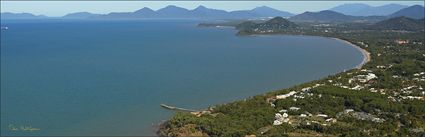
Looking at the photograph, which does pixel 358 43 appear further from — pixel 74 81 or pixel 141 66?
pixel 74 81

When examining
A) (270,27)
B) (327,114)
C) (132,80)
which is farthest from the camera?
(270,27)

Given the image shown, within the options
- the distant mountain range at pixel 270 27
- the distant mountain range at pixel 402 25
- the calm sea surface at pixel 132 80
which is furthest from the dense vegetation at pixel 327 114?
the distant mountain range at pixel 270 27

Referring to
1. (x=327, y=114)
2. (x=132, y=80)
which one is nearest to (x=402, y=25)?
(x=132, y=80)

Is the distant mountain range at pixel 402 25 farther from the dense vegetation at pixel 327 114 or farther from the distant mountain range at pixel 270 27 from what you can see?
the dense vegetation at pixel 327 114

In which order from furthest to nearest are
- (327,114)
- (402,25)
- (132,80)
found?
1. (402,25)
2. (132,80)
3. (327,114)

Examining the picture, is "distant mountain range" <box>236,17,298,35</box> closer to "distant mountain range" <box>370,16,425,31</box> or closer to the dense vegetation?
"distant mountain range" <box>370,16,425,31</box>

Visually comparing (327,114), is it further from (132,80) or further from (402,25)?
(402,25)

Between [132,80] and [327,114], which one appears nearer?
[327,114]

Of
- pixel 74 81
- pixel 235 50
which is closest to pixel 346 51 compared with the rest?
pixel 235 50
